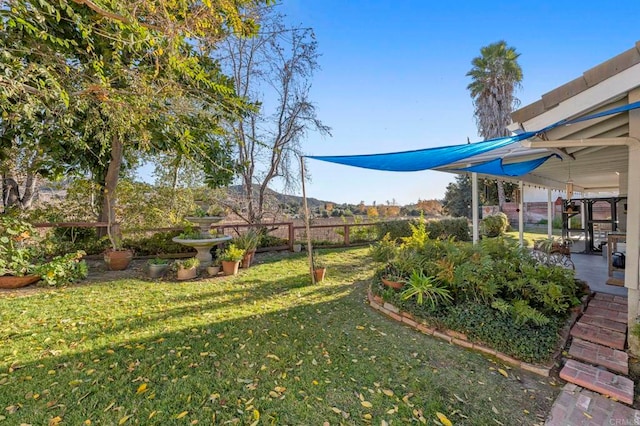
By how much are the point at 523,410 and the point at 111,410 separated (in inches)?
121

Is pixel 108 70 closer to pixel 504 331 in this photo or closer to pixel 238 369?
pixel 238 369

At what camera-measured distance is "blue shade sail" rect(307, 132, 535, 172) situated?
11.4ft

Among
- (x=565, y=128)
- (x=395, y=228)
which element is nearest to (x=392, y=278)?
(x=565, y=128)

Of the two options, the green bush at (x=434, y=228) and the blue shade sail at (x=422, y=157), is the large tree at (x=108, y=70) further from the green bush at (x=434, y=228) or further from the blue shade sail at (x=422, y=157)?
the green bush at (x=434, y=228)

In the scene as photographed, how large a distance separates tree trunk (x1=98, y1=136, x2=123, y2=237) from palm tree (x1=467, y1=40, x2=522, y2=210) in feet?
57.2

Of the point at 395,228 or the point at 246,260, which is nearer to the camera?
the point at 246,260

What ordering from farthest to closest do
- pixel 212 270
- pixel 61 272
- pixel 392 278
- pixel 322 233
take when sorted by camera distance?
pixel 322 233
pixel 212 270
pixel 61 272
pixel 392 278

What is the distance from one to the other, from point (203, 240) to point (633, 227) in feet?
22.1

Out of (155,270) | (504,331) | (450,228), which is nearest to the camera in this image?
(504,331)

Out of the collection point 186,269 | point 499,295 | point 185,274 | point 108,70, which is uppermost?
point 108,70

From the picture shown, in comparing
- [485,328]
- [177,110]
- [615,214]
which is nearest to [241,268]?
[177,110]

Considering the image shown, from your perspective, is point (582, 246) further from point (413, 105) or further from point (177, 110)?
point (177, 110)

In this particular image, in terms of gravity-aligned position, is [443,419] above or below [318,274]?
below

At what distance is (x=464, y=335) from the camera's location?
316 cm
